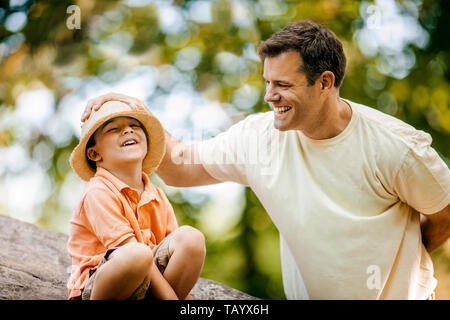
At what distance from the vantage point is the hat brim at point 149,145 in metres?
1.54

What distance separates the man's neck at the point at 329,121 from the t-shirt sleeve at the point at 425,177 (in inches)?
11.2

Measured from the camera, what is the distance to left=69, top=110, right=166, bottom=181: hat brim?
1.54 m

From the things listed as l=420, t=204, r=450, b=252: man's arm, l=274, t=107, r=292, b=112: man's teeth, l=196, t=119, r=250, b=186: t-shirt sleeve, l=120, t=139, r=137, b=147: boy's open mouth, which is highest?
l=120, t=139, r=137, b=147: boy's open mouth

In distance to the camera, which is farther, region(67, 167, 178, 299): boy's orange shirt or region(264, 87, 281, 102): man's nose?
region(264, 87, 281, 102): man's nose

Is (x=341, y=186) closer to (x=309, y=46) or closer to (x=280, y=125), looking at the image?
(x=280, y=125)

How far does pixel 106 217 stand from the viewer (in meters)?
1.41

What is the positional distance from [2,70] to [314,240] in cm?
236

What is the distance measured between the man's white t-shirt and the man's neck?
0.03 meters

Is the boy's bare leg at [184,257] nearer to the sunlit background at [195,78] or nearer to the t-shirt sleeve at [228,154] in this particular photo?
the t-shirt sleeve at [228,154]

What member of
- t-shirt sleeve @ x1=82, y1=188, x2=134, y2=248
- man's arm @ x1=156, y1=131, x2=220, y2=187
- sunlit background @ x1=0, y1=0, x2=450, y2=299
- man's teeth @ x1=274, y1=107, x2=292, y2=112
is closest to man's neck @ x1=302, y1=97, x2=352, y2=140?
man's teeth @ x1=274, y1=107, x2=292, y2=112

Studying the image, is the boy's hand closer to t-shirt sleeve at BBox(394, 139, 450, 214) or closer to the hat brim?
the hat brim
